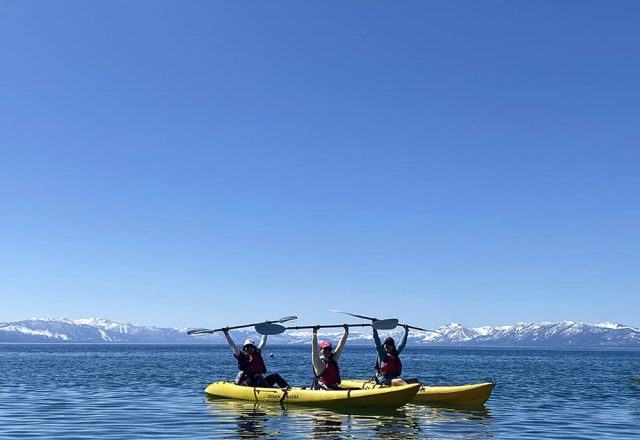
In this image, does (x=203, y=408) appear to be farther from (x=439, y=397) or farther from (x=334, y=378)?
(x=439, y=397)

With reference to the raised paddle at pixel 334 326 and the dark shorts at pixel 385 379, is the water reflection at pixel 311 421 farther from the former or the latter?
the raised paddle at pixel 334 326

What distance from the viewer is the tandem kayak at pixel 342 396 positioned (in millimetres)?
24719

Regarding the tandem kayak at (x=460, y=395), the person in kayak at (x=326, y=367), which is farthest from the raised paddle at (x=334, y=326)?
the tandem kayak at (x=460, y=395)

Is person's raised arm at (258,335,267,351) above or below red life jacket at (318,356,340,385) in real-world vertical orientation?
above

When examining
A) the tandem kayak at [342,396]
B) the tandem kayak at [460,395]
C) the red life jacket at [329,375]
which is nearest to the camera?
the tandem kayak at [342,396]

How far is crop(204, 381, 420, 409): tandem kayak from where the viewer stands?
24719 millimetres

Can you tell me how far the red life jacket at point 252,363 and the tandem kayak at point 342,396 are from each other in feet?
3.38

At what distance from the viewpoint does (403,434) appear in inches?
787

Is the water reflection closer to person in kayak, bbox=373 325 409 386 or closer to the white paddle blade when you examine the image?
person in kayak, bbox=373 325 409 386

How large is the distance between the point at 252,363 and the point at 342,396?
5366 millimetres

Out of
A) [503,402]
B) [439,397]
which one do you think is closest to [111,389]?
[439,397]

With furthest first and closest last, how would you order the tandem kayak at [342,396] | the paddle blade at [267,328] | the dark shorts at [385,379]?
the paddle blade at [267,328]
the dark shorts at [385,379]
the tandem kayak at [342,396]

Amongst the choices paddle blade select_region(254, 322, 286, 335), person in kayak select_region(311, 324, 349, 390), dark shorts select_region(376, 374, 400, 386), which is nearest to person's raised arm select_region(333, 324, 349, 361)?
person in kayak select_region(311, 324, 349, 390)

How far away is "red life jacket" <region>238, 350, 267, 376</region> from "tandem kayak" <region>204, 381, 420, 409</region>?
1.03 meters
